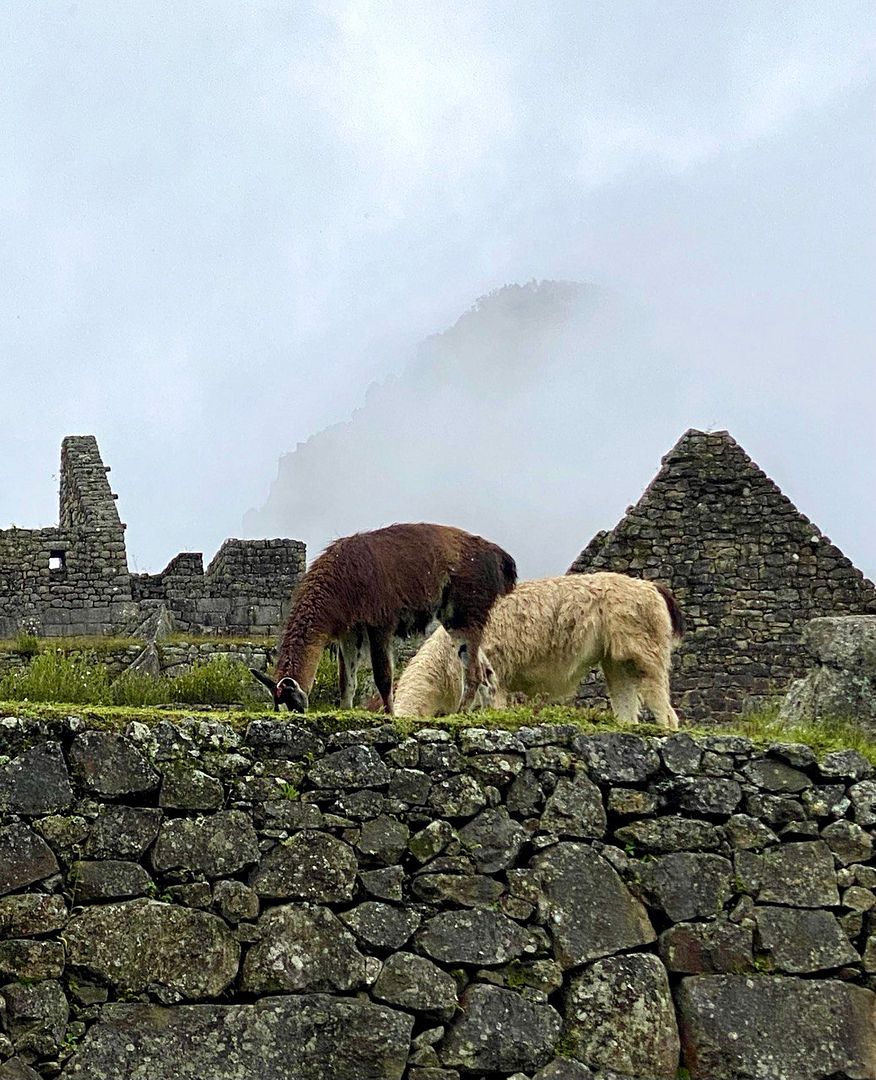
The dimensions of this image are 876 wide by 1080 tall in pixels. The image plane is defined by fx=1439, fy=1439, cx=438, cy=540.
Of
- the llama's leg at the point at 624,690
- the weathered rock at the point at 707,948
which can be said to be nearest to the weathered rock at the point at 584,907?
the weathered rock at the point at 707,948

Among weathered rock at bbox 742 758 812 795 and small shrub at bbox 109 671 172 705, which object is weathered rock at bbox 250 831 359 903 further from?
small shrub at bbox 109 671 172 705

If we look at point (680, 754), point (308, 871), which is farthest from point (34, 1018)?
point (680, 754)

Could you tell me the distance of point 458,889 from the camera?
7449mm

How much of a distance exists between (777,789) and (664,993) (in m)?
1.38

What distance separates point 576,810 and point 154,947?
2.35 meters

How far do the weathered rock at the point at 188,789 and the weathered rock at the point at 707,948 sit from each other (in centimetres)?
250

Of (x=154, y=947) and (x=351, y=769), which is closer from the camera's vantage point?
(x=154, y=947)

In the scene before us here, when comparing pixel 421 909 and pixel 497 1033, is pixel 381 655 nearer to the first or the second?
pixel 421 909

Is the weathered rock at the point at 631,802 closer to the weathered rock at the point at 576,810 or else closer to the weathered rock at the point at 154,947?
the weathered rock at the point at 576,810

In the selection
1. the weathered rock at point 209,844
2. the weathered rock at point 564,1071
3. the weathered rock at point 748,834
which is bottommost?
the weathered rock at point 564,1071

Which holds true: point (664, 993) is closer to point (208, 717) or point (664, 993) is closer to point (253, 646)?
point (208, 717)

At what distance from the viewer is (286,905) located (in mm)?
7211

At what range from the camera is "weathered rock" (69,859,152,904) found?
7.00m

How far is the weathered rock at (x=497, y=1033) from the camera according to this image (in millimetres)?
7133
